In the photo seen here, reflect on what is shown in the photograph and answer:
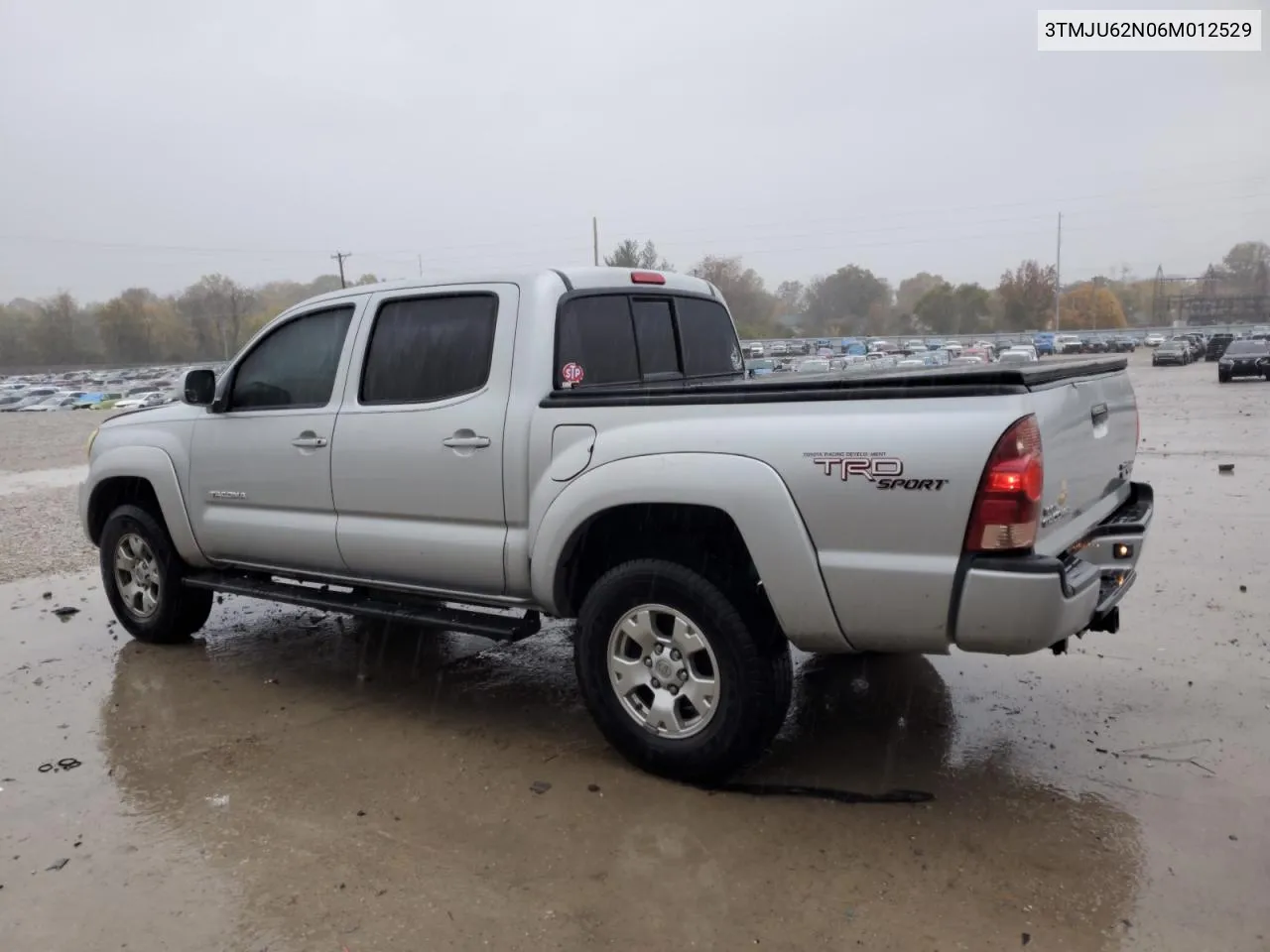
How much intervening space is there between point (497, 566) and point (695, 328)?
1.82m

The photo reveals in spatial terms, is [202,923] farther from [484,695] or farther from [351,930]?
[484,695]

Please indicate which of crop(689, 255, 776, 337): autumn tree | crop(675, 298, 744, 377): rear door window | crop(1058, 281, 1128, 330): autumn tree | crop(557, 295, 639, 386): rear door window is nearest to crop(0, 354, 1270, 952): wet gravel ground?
crop(557, 295, 639, 386): rear door window

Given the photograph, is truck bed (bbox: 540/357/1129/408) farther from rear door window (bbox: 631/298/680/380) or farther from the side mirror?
the side mirror

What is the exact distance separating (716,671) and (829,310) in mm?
45074

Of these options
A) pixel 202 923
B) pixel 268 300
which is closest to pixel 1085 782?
pixel 202 923

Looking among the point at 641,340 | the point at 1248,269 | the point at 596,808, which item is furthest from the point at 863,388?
the point at 1248,269

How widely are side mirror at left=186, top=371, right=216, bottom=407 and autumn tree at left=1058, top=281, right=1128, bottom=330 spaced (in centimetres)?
10402

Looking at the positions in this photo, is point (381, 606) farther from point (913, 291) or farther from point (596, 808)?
point (913, 291)

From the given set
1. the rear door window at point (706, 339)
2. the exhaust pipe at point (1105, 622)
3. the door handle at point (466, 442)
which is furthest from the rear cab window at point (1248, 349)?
the door handle at point (466, 442)

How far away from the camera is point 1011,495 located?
3025mm

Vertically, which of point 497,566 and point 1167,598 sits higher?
point 497,566

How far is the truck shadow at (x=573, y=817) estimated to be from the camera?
302cm

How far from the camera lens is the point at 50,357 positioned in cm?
10100

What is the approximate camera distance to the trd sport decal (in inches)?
123
